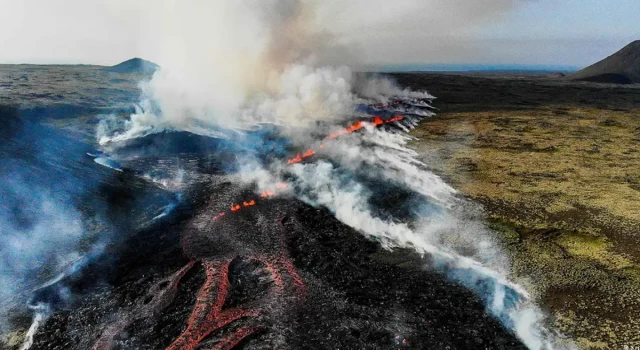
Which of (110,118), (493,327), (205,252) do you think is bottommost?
(493,327)

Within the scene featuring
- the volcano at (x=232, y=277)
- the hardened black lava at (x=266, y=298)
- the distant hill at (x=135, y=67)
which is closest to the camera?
the hardened black lava at (x=266, y=298)

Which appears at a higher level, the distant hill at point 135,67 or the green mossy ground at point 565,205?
the distant hill at point 135,67

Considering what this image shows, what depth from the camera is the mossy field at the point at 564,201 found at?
11328 mm

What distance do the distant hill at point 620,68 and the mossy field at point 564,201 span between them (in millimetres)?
97467

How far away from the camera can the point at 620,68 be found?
443ft

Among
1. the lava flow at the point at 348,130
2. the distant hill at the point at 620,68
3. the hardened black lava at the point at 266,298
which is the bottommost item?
the hardened black lava at the point at 266,298

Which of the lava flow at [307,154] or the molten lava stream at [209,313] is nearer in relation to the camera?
the molten lava stream at [209,313]

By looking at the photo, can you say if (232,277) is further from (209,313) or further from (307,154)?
(307,154)

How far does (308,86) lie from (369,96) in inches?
669

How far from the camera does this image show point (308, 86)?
44.8 meters

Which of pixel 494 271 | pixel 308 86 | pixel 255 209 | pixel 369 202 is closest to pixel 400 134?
pixel 308 86

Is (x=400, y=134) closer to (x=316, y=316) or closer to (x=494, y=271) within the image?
(x=494, y=271)

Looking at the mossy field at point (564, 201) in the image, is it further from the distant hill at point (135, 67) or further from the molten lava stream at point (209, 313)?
the distant hill at point (135, 67)

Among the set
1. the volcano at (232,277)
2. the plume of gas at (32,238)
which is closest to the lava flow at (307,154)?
the volcano at (232,277)
